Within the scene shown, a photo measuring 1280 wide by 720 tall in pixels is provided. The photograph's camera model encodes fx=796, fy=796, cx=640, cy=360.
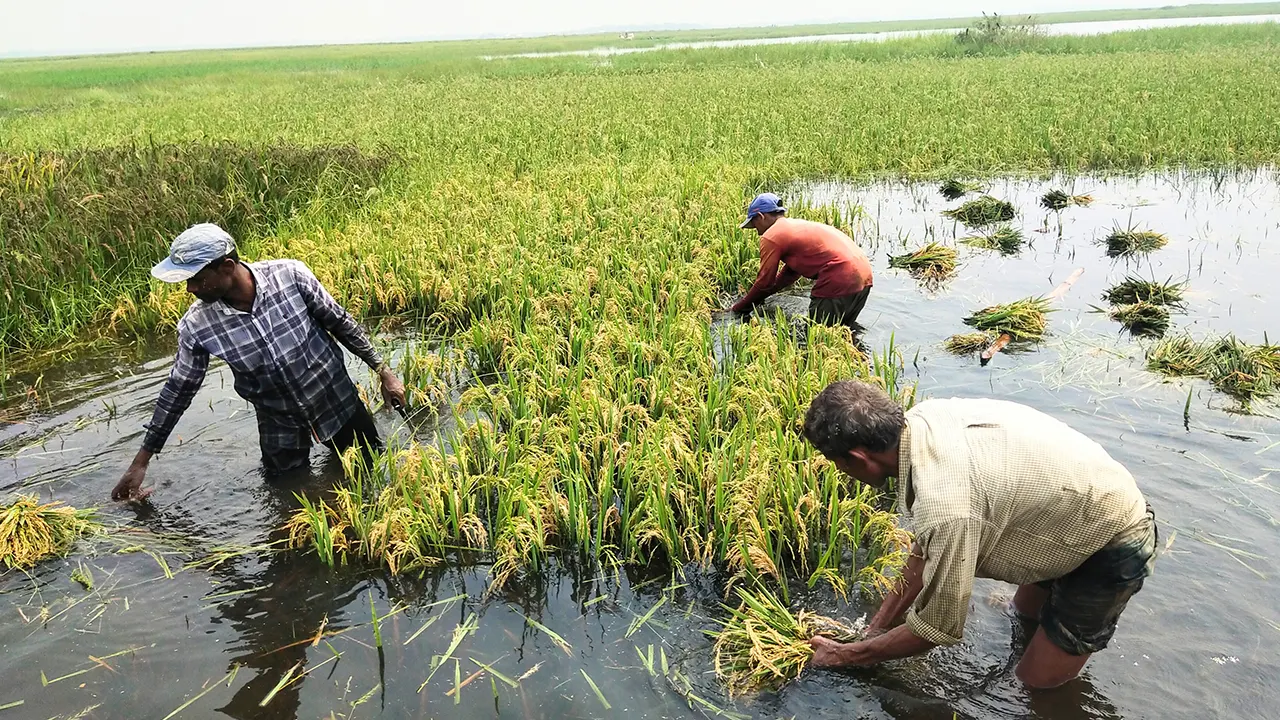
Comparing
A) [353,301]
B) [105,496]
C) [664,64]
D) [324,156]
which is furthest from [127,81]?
[105,496]

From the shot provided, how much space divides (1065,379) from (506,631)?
4.34m

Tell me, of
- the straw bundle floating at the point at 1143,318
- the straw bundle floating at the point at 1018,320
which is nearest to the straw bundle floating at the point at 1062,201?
the straw bundle floating at the point at 1143,318

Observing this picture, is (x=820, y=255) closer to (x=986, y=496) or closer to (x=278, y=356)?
(x=278, y=356)

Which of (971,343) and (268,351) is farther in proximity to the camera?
(971,343)

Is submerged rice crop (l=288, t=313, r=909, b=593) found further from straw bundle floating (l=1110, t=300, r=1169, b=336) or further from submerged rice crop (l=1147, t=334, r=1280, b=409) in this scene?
straw bundle floating (l=1110, t=300, r=1169, b=336)

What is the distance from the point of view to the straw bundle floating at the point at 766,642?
2.96 m

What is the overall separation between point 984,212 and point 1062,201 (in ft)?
4.11

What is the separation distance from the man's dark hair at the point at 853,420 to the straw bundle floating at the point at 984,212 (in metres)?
8.30

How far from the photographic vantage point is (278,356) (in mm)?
3928

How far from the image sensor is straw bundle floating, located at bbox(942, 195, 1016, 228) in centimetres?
967

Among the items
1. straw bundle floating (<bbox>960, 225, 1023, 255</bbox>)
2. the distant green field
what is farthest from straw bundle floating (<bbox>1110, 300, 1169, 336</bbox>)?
the distant green field

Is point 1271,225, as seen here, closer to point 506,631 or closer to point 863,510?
point 863,510

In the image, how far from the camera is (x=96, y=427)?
17.7 ft

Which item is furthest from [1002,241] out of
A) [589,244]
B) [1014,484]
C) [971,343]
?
[1014,484]
